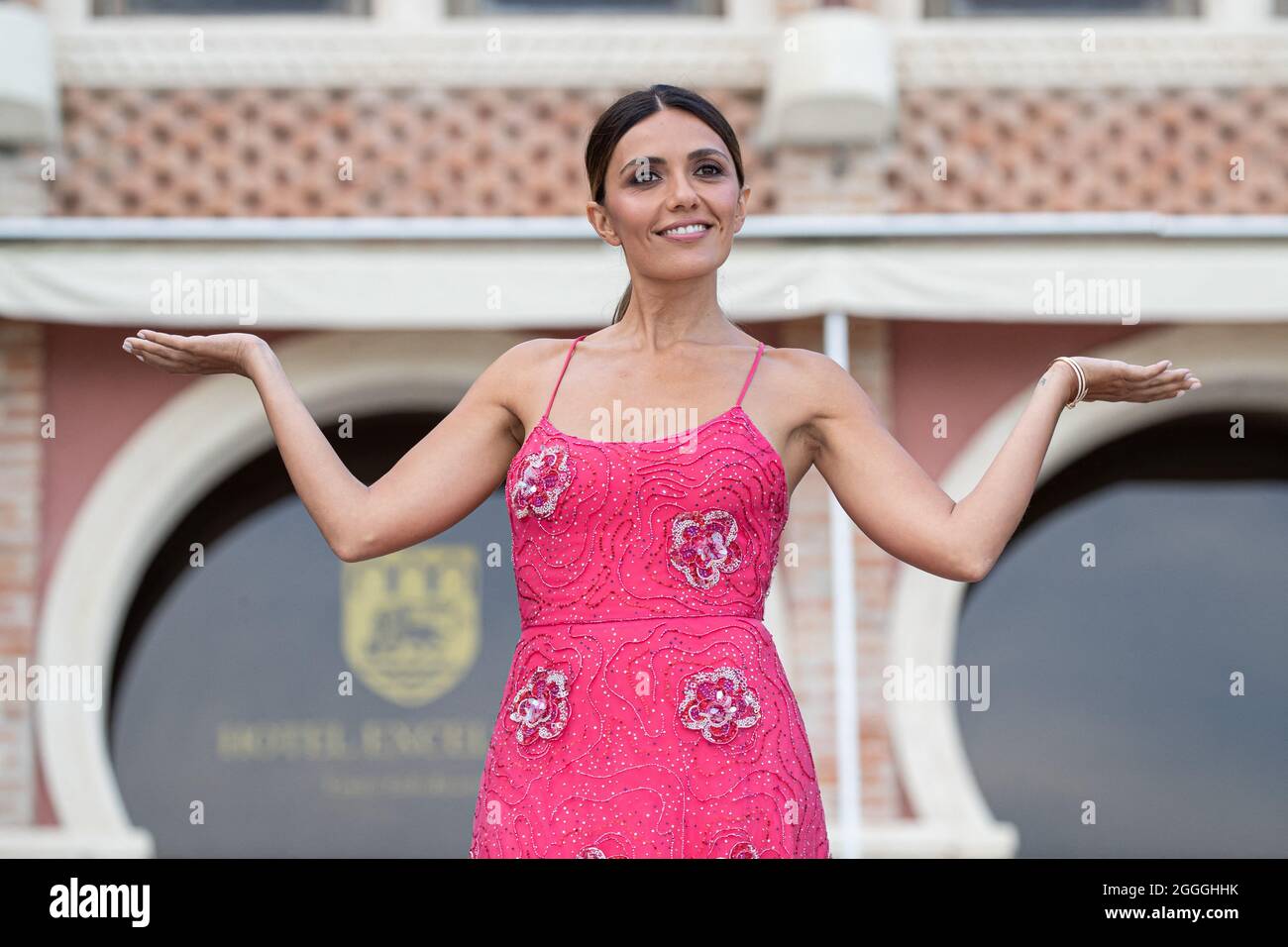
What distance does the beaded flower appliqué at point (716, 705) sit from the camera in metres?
1.87

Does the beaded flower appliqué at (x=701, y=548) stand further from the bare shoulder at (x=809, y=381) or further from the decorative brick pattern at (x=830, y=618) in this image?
the decorative brick pattern at (x=830, y=618)

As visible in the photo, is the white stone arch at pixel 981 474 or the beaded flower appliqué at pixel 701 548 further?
the white stone arch at pixel 981 474

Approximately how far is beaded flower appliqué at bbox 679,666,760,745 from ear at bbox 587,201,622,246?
548 mm

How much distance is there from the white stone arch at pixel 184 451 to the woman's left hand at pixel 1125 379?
497 centimetres

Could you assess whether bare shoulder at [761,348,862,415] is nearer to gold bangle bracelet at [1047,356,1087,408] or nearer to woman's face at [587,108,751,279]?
woman's face at [587,108,751,279]

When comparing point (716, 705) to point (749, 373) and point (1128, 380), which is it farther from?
point (1128, 380)

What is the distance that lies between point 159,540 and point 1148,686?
414cm

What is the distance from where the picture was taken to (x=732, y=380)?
2012 mm

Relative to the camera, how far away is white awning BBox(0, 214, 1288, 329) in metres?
6.14

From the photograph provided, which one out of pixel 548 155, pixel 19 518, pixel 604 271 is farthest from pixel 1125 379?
pixel 19 518

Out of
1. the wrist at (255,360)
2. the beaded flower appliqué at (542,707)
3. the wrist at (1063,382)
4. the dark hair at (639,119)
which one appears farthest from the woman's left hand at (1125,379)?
the wrist at (255,360)

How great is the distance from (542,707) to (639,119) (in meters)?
0.70
